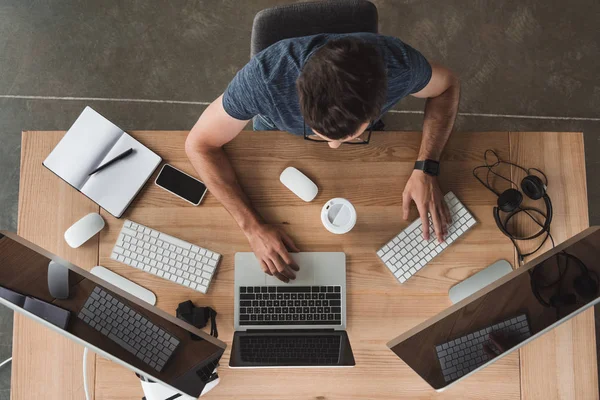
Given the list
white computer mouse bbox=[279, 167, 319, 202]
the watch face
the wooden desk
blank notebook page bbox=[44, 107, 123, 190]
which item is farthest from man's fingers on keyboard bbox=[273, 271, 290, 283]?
blank notebook page bbox=[44, 107, 123, 190]

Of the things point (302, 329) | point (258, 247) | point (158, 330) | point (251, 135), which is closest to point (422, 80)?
point (251, 135)

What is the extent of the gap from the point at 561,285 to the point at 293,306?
0.65 meters

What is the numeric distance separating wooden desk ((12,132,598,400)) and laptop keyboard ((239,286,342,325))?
0.05 m

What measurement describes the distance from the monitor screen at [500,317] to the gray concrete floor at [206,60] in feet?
3.68

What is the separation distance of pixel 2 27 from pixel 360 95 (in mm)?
1877

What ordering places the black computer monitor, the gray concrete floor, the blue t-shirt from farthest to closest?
the gray concrete floor, the blue t-shirt, the black computer monitor

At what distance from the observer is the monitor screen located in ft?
3.39

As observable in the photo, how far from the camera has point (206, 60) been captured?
2.12 metres

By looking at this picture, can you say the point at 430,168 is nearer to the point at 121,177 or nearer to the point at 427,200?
the point at 427,200

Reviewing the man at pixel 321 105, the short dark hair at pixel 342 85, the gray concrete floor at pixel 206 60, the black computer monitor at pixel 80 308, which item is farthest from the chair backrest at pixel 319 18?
the black computer monitor at pixel 80 308

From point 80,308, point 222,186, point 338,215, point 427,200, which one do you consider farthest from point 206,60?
point 80,308

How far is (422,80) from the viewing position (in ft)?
4.17

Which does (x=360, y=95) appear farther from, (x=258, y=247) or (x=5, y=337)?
(x=5, y=337)

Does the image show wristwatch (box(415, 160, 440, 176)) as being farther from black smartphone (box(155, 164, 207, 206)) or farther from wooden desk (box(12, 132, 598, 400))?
black smartphone (box(155, 164, 207, 206))
